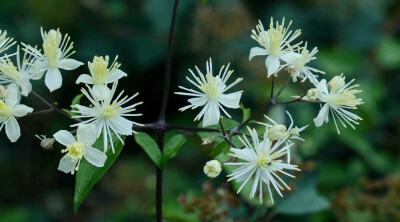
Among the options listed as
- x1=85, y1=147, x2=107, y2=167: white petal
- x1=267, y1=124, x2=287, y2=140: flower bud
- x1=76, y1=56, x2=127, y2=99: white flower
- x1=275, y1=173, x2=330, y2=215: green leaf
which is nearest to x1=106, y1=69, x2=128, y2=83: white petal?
x1=76, y1=56, x2=127, y2=99: white flower

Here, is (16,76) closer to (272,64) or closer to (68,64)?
(68,64)

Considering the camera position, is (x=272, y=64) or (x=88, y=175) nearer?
(x=88, y=175)

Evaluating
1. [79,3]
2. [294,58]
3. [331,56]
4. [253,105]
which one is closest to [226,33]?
[253,105]

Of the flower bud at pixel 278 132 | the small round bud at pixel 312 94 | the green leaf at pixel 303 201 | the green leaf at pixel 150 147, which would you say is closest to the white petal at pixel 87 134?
the green leaf at pixel 150 147

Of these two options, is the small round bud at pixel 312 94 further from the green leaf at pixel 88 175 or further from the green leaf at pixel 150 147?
the green leaf at pixel 88 175

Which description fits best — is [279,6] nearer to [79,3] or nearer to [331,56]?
[331,56]

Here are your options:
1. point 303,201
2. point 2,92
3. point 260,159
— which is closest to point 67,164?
point 2,92

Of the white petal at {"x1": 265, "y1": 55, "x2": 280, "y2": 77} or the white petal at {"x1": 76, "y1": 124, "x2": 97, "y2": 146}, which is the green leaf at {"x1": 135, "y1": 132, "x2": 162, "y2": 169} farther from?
the white petal at {"x1": 265, "y1": 55, "x2": 280, "y2": 77}
